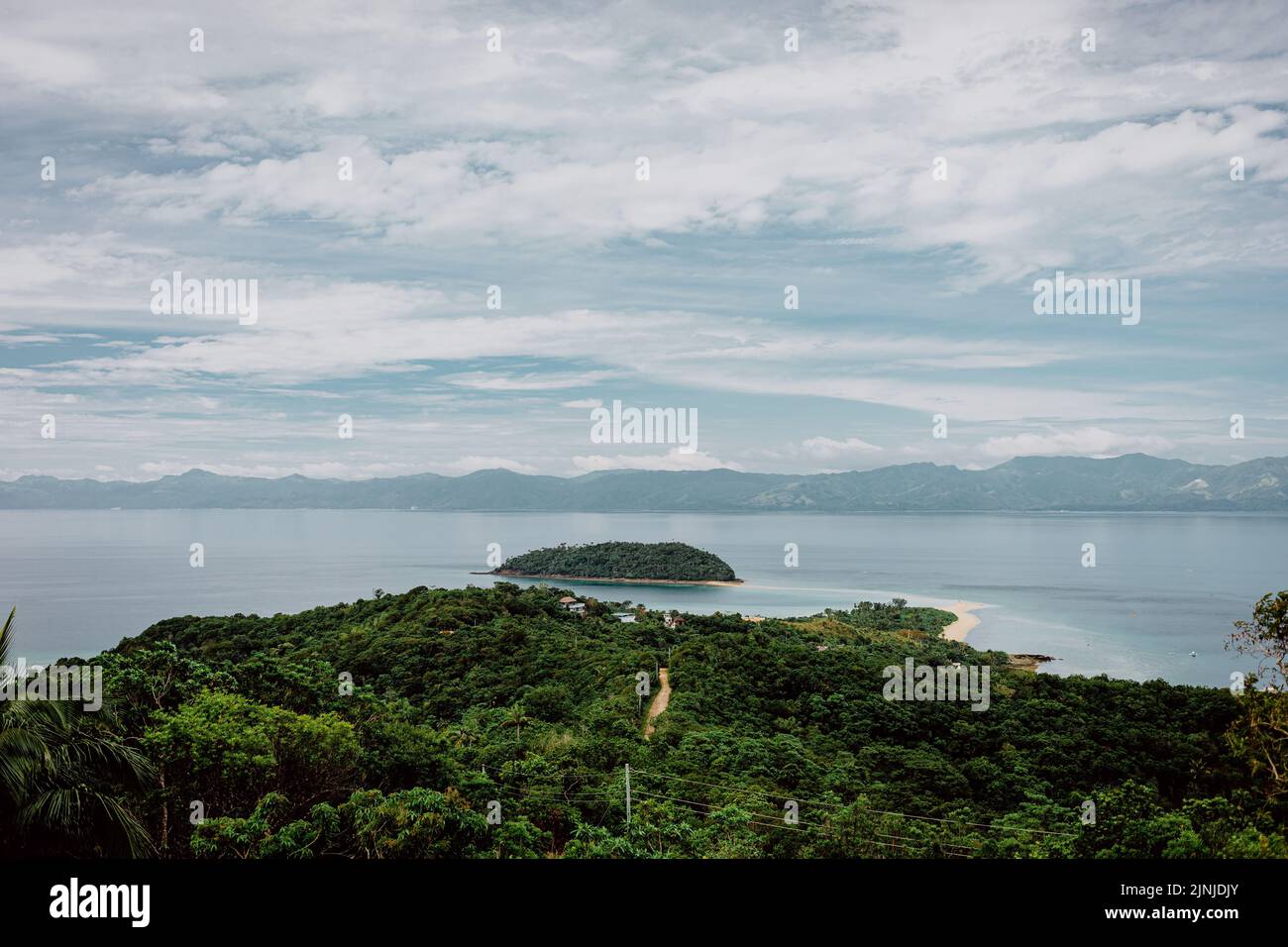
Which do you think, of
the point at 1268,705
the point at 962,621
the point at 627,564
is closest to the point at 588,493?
the point at 627,564

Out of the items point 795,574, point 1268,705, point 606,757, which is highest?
point 1268,705

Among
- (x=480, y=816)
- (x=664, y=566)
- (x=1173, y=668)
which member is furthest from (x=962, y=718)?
(x=664, y=566)

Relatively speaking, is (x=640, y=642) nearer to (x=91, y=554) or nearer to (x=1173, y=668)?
(x=1173, y=668)

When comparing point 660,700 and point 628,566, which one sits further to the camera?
point 628,566

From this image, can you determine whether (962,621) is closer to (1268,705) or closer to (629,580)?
(629,580)

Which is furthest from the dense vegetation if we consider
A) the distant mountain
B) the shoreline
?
the distant mountain
